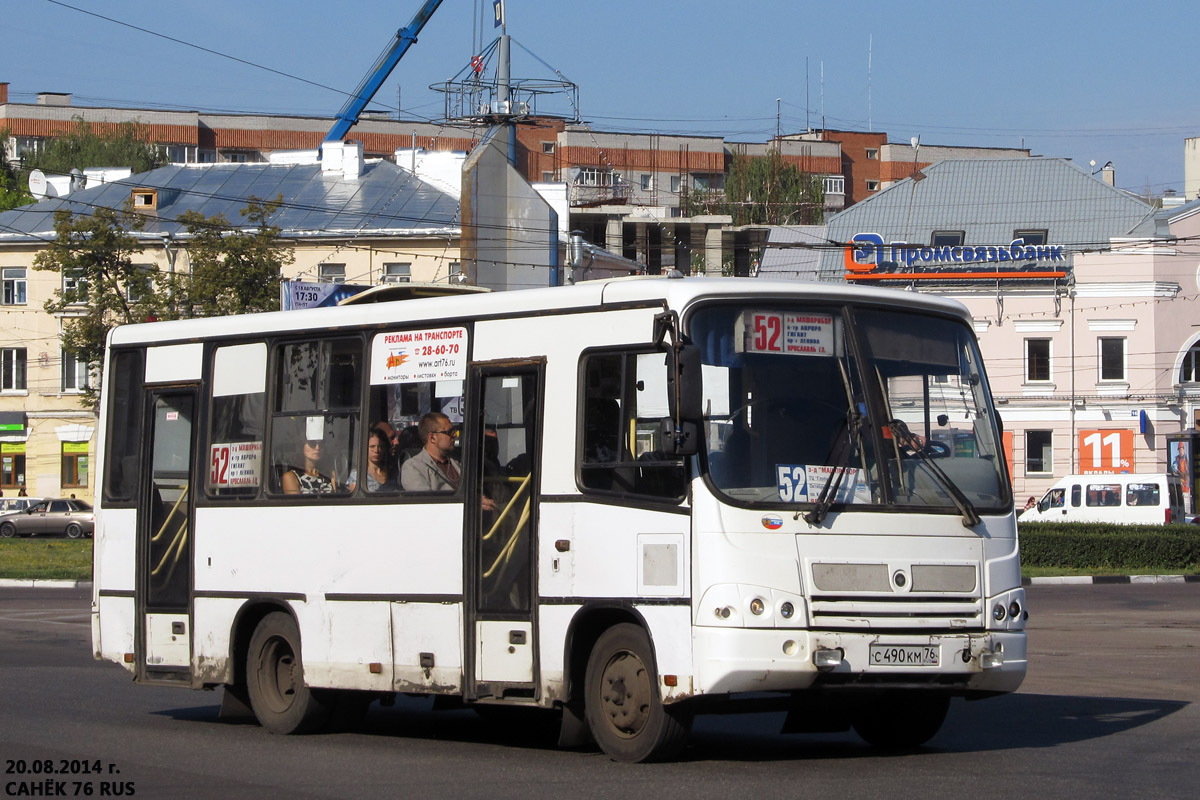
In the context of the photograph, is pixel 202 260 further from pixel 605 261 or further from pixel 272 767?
pixel 272 767

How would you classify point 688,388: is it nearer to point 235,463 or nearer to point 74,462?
point 235,463

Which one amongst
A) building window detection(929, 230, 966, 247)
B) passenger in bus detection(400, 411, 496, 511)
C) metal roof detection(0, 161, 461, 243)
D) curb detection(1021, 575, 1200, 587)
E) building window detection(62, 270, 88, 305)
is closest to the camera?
passenger in bus detection(400, 411, 496, 511)

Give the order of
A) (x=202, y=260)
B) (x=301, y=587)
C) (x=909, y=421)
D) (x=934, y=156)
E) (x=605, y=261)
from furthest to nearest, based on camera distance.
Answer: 1. (x=934, y=156)
2. (x=605, y=261)
3. (x=202, y=260)
4. (x=301, y=587)
5. (x=909, y=421)

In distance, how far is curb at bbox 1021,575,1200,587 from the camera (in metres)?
30.6

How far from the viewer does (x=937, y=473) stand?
31.3ft

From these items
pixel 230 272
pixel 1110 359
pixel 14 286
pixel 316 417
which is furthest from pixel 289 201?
pixel 316 417

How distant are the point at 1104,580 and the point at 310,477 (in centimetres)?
2280

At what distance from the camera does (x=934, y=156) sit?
116000 mm

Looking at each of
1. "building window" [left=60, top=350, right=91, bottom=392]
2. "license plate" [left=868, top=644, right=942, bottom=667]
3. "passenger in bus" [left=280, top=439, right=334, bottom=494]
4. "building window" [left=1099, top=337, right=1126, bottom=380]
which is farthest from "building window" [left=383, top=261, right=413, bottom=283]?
"license plate" [left=868, top=644, right=942, bottom=667]

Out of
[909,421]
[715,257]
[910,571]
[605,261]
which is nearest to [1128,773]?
[910,571]

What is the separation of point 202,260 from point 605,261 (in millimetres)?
21006

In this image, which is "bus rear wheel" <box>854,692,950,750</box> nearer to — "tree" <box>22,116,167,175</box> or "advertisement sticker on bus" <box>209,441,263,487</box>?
"advertisement sticker on bus" <box>209,441,263,487</box>

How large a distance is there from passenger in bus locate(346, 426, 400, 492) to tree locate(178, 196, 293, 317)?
36573 millimetres

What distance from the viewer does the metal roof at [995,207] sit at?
61.8 meters
